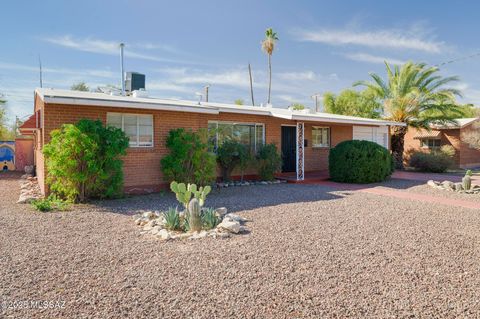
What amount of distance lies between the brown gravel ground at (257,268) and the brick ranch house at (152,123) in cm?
322

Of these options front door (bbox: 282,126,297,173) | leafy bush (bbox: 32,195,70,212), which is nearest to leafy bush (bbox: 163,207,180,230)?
leafy bush (bbox: 32,195,70,212)

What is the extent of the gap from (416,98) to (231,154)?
1468cm

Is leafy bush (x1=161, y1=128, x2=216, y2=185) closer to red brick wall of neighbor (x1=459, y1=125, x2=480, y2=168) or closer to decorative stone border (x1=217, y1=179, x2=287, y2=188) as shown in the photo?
decorative stone border (x1=217, y1=179, x2=287, y2=188)

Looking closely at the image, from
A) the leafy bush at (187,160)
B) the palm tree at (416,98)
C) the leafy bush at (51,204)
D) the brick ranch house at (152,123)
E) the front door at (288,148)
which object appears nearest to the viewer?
the leafy bush at (51,204)

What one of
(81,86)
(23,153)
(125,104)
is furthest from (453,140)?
(81,86)

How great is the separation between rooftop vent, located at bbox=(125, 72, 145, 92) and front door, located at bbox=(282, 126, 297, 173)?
7490mm

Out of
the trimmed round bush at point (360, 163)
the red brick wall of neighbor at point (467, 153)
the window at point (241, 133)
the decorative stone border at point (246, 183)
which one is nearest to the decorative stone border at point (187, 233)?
the decorative stone border at point (246, 183)

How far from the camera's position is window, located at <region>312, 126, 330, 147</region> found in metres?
17.0

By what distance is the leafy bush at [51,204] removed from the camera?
26.2 ft

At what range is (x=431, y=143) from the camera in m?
26.3

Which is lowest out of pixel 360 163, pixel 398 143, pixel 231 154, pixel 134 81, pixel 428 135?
pixel 360 163

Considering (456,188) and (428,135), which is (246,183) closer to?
(456,188)

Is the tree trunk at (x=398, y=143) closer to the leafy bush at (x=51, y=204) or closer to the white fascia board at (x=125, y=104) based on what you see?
the white fascia board at (x=125, y=104)

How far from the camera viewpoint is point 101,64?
23.3m
